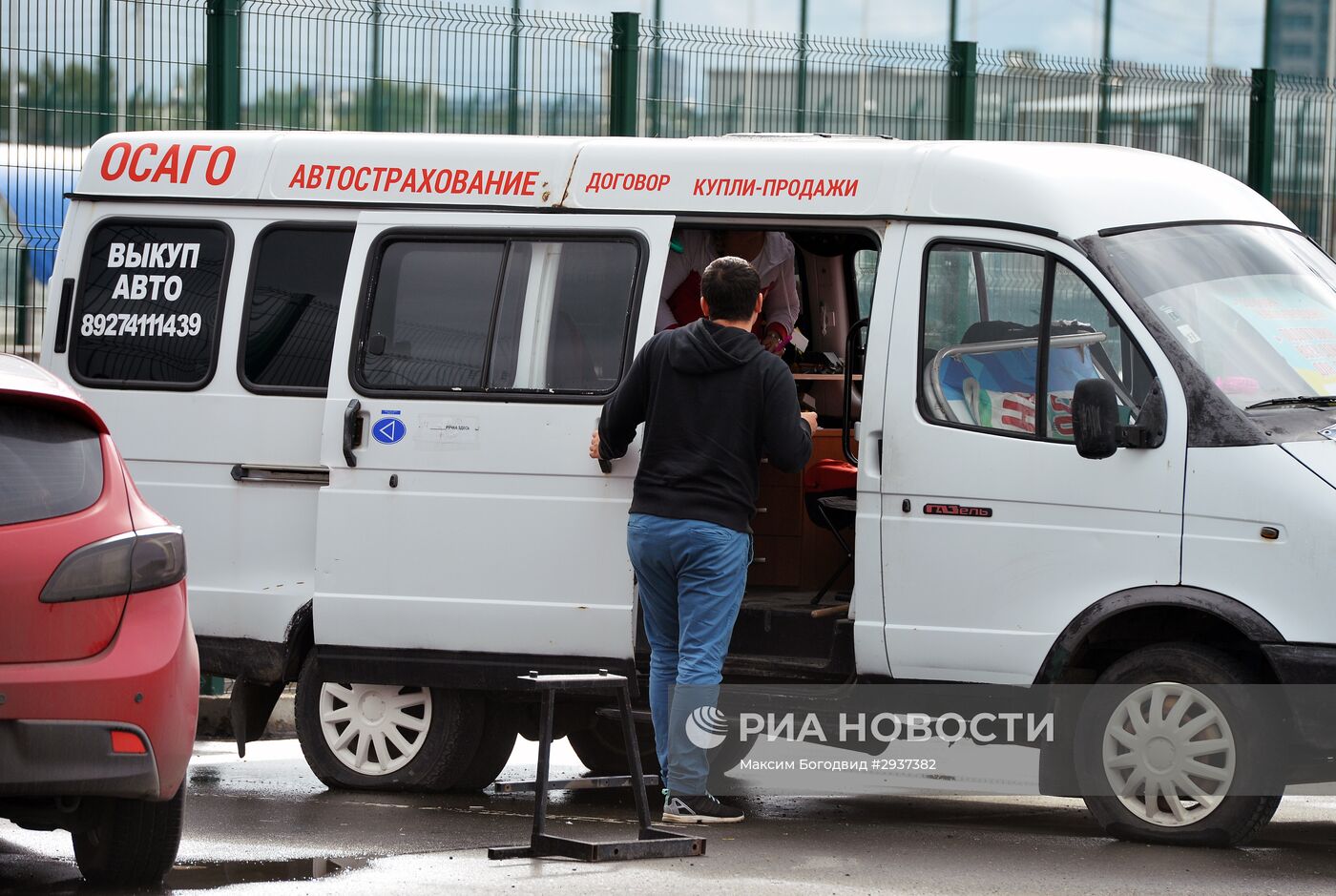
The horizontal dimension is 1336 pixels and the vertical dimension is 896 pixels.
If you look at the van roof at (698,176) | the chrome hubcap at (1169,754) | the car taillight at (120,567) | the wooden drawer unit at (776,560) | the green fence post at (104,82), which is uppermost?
the green fence post at (104,82)

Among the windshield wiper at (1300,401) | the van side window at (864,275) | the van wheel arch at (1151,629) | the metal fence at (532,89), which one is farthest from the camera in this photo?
the metal fence at (532,89)

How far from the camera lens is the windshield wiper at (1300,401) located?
6.89 m

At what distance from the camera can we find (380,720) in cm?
823

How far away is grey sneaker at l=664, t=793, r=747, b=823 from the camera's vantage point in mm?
7125

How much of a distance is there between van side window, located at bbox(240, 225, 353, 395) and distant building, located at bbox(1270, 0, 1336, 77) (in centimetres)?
1257

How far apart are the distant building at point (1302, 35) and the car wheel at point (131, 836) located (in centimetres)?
1486

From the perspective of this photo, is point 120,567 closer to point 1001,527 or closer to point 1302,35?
point 1001,527

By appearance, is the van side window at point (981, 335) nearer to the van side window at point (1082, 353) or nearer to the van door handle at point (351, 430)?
the van side window at point (1082, 353)

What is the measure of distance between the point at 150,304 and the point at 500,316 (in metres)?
1.54

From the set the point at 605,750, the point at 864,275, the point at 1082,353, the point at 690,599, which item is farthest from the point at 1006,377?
the point at 605,750

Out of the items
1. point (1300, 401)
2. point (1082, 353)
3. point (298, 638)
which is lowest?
point (298, 638)

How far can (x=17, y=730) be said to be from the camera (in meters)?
5.39

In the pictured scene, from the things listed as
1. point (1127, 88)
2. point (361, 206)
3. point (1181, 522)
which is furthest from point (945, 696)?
point (1127, 88)

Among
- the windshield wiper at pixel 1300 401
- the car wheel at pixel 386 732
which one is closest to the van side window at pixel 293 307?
the car wheel at pixel 386 732
